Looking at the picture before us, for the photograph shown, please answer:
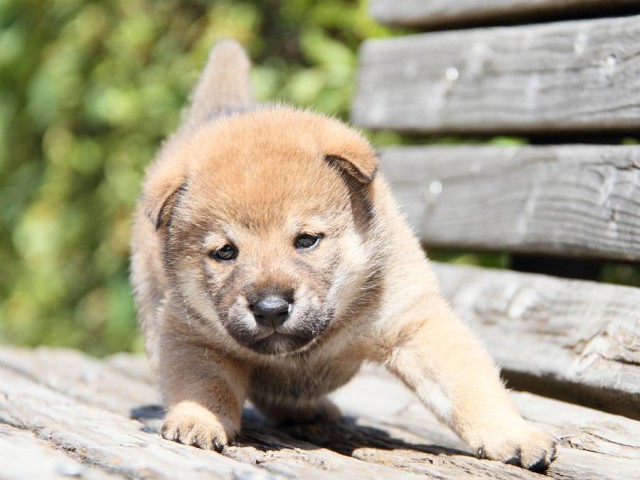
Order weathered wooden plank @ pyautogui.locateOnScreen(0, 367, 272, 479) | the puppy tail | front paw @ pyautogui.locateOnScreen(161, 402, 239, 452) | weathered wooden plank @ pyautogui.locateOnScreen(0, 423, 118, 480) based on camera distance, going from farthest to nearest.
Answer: the puppy tail < front paw @ pyautogui.locateOnScreen(161, 402, 239, 452) < weathered wooden plank @ pyautogui.locateOnScreen(0, 367, 272, 479) < weathered wooden plank @ pyautogui.locateOnScreen(0, 423, 118, 480)

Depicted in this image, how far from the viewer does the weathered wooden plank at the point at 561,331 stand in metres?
3.30

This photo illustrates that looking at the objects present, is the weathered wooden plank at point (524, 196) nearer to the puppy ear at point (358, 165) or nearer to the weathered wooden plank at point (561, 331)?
the weathered wooden plank at point (561, 331)

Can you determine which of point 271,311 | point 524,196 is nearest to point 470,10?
point 524,196

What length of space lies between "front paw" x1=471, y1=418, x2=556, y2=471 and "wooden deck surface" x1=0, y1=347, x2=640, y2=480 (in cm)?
4

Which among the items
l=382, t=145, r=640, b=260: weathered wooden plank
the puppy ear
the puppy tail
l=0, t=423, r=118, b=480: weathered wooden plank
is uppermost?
the puppy tail

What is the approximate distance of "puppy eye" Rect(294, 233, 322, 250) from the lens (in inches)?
119

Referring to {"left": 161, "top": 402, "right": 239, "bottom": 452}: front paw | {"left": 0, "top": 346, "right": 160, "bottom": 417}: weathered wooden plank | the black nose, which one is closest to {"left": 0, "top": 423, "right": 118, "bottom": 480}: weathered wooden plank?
{"left": 161, "top": 402, "right": 239, "bottom": 452}: front paw

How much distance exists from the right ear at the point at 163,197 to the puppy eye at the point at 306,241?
0.49 m

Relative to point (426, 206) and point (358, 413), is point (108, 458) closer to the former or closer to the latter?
point (358, 413)

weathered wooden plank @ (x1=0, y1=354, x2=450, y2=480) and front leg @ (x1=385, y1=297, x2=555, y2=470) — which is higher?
front leg @ (x1=385, y1=297, x2=555, y2=470)

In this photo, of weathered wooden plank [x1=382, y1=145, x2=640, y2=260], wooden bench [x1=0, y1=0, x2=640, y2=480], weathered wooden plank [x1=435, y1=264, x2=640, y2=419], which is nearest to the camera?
wooden bench [x1=0, y1=0, x2=640, y2=480]

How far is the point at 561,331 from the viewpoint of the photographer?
144 inches

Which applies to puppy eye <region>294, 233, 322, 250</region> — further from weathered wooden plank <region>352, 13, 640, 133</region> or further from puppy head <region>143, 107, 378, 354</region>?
weathered wooden plank <region>352, 13, 640, 133</region>

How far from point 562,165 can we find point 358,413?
1266 millimetres
